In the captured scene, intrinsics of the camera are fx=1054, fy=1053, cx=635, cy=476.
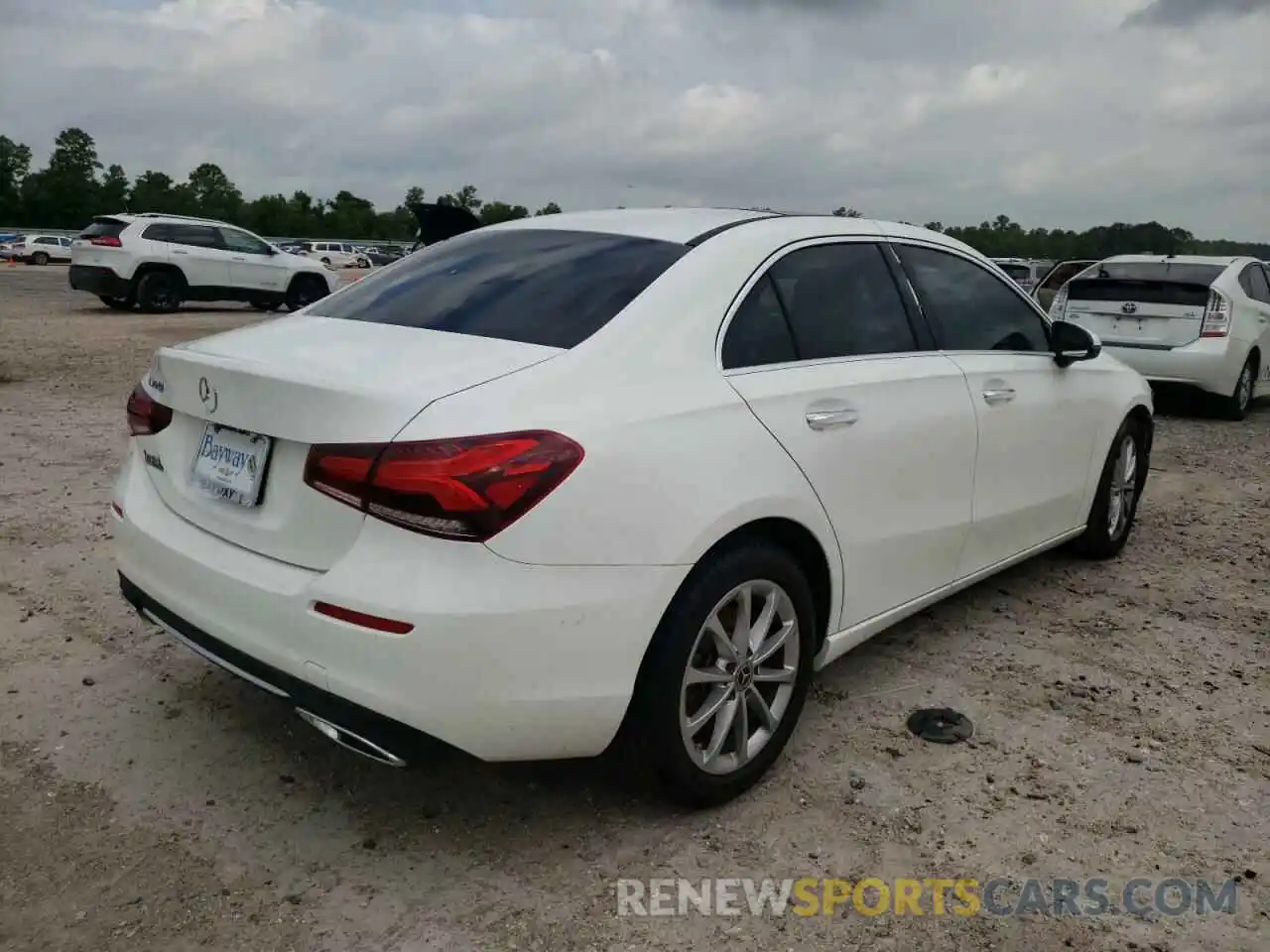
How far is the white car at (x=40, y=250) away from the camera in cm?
4522

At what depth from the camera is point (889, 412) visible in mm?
3322

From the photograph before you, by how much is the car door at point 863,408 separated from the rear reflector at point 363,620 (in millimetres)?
1102

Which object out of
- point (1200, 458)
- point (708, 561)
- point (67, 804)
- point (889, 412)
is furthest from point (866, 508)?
point (1200, 458)

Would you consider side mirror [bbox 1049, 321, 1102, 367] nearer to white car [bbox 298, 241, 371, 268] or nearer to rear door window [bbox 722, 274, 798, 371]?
rear door window [bbox 722, 274, 798, 371]

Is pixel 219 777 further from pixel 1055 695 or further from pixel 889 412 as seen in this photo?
pixel 1055 695

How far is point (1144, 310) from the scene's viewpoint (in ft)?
31.9

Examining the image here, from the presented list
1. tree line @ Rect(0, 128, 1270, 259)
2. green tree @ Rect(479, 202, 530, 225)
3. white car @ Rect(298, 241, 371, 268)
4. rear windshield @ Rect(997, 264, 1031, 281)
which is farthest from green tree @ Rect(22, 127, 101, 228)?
rear windshield @ Rect(997, 264, 1031, 281)

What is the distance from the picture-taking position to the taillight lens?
9.51 m

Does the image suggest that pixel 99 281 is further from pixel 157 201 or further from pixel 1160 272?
pixel 157 201

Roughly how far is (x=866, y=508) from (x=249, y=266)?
57.1 ft

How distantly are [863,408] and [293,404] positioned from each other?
168cm

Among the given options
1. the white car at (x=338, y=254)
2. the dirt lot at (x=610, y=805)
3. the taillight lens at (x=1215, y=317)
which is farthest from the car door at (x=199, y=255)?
the white car at (x=338, y=254)

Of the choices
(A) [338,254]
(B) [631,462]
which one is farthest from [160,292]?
(A) [338,254]

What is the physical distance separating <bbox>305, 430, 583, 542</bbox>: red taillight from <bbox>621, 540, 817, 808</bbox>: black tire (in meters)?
0.52
